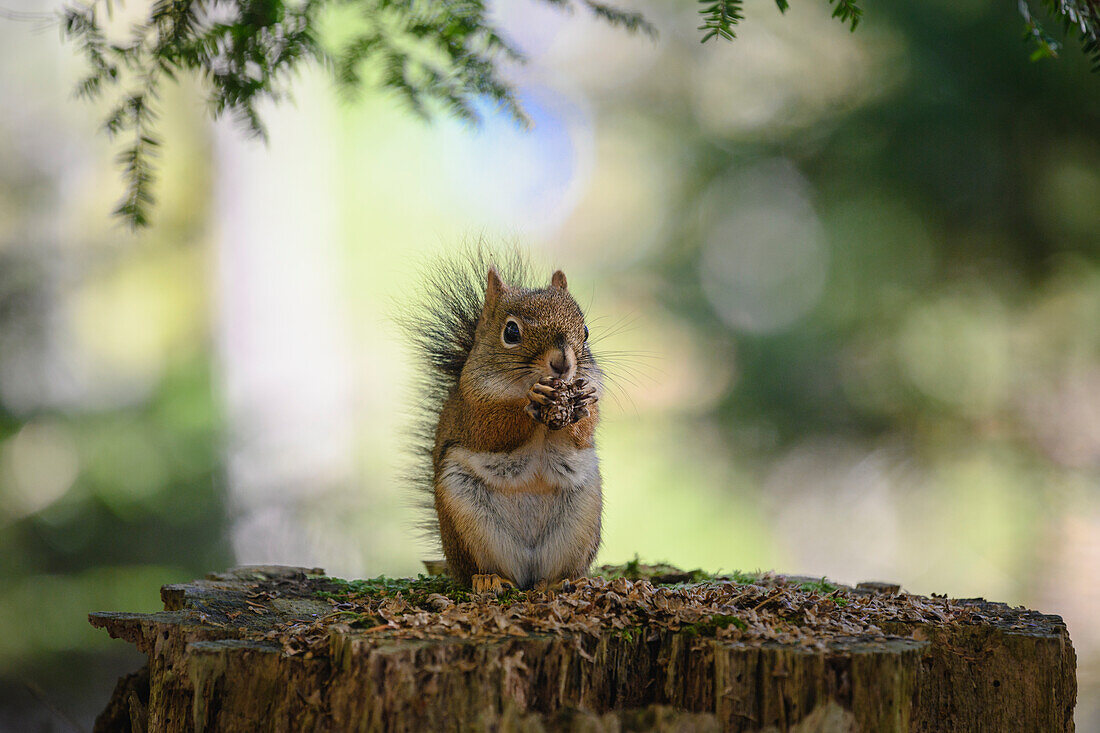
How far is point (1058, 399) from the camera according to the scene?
146 inches

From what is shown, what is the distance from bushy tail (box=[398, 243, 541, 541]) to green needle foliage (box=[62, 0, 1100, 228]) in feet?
1.82

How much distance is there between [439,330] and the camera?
2213mm

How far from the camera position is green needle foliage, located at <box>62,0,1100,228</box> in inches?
59.9

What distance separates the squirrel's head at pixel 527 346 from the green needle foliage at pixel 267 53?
1.29ft

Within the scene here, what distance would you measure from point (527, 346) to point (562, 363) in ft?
0.30

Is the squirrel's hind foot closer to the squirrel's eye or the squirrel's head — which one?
the squirrel's head

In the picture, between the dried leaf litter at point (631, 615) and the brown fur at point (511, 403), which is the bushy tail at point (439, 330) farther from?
the dried leaf litter at point (631, 615)

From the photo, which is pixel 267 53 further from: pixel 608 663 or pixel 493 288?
pixel 608 663

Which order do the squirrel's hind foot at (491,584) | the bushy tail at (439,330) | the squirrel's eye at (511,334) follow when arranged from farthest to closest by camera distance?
the bushy tail at (439,330), the squirrel's eye at (511,334), the squirrel's hind foot at (491,584)

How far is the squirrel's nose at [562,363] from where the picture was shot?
176 centimetres

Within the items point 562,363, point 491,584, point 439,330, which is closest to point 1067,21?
point 562,363

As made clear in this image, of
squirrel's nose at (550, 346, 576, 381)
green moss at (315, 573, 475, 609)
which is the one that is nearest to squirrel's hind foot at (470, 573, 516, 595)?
green moss at (315, 573, 475, 609)

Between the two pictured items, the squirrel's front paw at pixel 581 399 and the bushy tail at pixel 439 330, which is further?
the bushy tail at pixel 439 330

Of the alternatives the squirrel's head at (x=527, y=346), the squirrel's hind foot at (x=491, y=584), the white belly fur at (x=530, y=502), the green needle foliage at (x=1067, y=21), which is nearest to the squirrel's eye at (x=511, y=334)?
the squirrel's head at (x=527, y=346)
